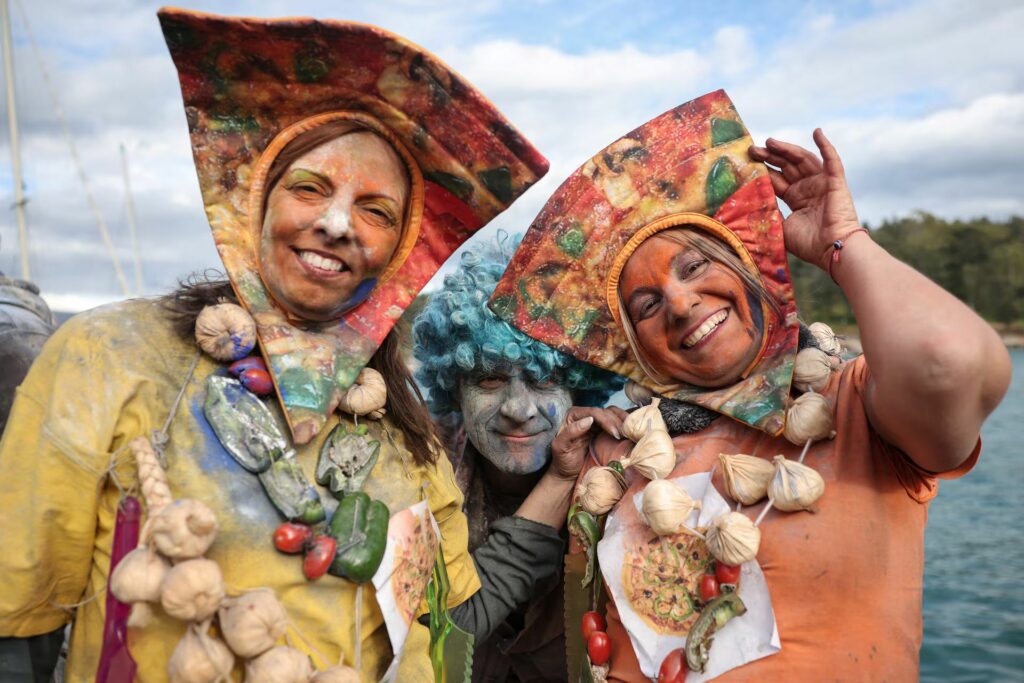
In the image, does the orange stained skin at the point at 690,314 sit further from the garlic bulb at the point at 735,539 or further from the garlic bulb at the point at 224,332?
the garlic bulb at the point at 224,332

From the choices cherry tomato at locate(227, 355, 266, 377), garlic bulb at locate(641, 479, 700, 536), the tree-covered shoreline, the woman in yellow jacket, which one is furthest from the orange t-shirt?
the tree-covered shoreline

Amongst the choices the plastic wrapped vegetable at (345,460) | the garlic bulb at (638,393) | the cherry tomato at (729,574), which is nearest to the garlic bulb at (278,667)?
the plastic wrapped vegetable at (345,460)

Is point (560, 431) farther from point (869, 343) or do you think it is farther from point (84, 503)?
point (84, 503)

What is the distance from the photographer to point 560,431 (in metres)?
3.05

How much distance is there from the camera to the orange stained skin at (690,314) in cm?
267

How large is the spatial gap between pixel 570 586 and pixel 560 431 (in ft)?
1.71

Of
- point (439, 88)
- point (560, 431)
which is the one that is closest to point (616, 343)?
point (560, 431)

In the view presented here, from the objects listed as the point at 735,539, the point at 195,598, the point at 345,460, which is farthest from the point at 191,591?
the point at 735,539

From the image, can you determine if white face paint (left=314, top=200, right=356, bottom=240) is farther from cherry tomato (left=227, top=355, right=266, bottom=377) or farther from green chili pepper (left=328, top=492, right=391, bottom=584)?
green chili pepper (left=328, top=492, right=391, bottom=584)

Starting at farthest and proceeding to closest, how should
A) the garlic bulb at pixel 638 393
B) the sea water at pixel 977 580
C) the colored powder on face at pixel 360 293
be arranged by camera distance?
the sea water at pixel 977 580 → the garlic bulb at pixel 638 393 → the colored powder on face at pixel 360 293

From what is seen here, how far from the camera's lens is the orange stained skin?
267cm

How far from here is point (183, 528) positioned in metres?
1.89

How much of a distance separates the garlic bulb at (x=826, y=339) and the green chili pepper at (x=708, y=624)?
0.86 metres

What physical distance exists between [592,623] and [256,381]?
4.04ft
